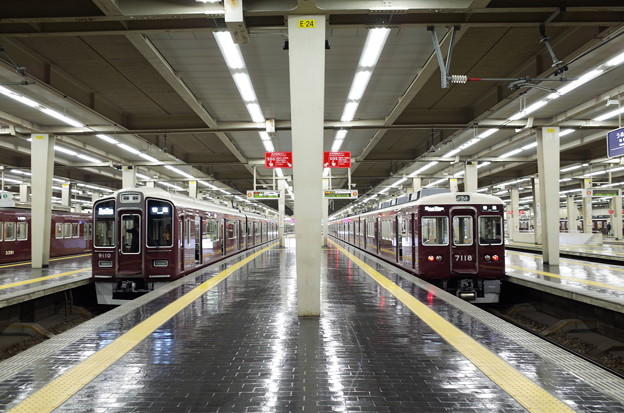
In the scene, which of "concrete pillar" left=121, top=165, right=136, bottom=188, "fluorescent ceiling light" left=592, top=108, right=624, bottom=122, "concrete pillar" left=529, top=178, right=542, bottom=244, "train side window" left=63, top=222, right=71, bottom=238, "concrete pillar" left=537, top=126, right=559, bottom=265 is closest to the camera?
"fluorescent ceiling light" left=592, top=108, right=624, bottom=122

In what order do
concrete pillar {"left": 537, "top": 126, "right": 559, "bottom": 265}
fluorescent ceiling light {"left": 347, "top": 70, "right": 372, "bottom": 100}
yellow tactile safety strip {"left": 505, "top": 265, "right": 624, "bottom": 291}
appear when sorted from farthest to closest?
concrete pillar {"left": 537, "top": 126, "right": 559, "bottom": 265} → fluorescent ceiling light {"left": 347, "top": 70, "right": 372, "bottom": 100} → yellow tactile safety strip {"left": 505, "top": 265, "right": 624, "bottom": 291}

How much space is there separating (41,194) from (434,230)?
1309 centimetres

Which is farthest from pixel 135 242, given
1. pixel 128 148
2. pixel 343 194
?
pixel 343 194

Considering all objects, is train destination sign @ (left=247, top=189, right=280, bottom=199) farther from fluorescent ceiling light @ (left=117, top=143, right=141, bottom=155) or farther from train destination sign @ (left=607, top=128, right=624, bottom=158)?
train destination sign @ (left=607, top=128, right=624, bottom=158)

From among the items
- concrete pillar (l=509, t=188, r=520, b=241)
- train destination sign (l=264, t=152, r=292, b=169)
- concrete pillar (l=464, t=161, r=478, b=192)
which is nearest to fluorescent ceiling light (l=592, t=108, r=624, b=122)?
concrete pillar (l=464, t=161, r=478, b=192)

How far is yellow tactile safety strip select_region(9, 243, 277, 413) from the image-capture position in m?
3.48

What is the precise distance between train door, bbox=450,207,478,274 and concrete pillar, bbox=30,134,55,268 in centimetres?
1335

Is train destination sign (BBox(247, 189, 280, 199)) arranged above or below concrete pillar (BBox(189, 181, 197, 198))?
below

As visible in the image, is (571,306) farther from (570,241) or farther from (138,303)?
(570,241)

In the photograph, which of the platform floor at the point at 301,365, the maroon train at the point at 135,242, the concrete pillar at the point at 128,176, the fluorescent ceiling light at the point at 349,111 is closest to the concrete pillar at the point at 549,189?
the fluorescent ceiling light at the point at 349,111

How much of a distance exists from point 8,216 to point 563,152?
25866mm

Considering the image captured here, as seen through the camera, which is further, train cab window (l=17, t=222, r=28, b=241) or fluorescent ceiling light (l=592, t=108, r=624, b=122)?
train cab window (l=17, t=222, r=28, b=241)

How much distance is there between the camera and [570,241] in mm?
24500

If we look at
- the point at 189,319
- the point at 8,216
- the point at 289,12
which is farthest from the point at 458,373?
the point at 8,216
